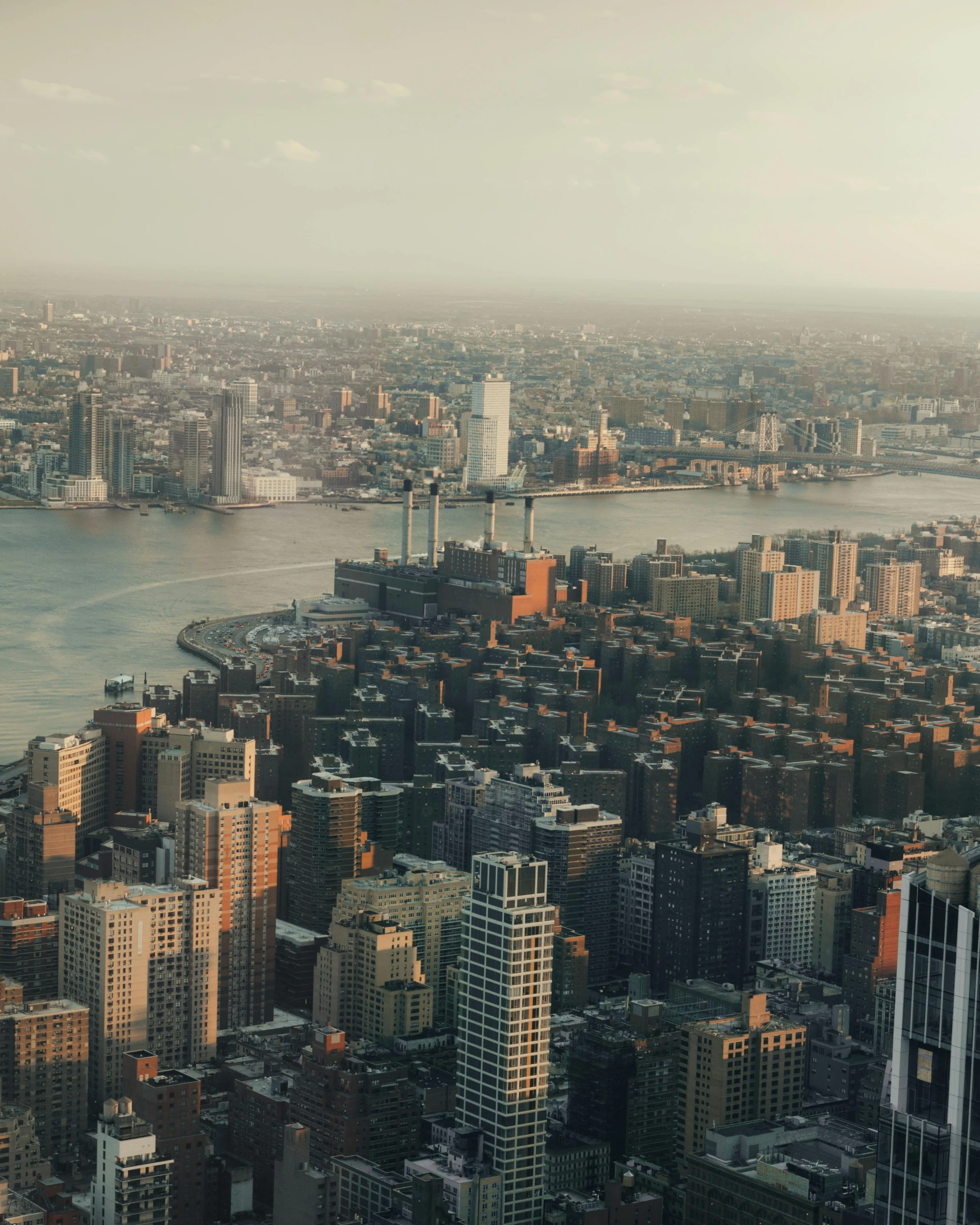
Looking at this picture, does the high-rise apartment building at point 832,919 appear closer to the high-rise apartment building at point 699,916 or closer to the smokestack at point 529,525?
the high-rise apartment building at point 699,916

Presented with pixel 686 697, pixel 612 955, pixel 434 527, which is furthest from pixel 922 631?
pixel 612 955

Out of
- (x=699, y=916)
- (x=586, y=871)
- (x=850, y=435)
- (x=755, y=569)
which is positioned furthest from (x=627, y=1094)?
(x=850, y=435)

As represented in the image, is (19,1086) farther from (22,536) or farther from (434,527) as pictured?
(22,536)

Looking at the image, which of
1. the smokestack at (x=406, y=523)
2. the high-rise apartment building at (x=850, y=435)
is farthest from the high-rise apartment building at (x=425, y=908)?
the high-rise apartment building at (x=850, y=435)

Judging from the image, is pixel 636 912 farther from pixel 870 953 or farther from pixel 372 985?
pixel 372 985

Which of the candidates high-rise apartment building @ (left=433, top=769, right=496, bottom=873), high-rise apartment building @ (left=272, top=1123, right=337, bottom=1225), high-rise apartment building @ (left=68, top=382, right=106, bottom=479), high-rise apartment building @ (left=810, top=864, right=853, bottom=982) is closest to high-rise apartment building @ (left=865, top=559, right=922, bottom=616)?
high-rise apartment building @ (left=433, top=769, right=496, bottom=873)

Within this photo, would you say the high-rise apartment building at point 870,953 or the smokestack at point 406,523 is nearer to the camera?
the high-rise apartment building at point 870,953
